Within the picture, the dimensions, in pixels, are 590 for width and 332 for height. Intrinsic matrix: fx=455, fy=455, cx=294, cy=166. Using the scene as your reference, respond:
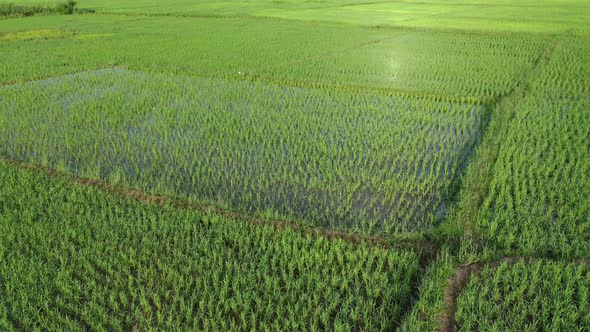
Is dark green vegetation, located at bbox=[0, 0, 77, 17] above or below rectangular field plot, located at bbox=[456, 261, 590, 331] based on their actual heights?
above

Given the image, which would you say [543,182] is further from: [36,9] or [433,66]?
[36,9]

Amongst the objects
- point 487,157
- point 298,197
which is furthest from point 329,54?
point 298,197

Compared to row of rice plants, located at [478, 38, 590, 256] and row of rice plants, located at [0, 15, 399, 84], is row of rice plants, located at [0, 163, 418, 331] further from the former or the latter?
row of rice plants, located at [0, 15, 399, 84]

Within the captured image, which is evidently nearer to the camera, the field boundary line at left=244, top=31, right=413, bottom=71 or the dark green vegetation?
the field boundary line at left=244, top=31, right=413, bottom=71

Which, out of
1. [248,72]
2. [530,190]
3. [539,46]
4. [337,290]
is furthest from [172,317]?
[539,46]

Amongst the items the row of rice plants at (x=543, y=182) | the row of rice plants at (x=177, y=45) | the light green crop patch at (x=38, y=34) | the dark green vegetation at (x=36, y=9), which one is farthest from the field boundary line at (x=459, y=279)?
the dark green vegetation at (x=36, y=9)

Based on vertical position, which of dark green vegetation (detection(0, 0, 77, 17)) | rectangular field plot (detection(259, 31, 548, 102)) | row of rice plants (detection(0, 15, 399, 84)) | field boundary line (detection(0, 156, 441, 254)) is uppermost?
dark green vegetation (detection(0, 0, 77, 17))

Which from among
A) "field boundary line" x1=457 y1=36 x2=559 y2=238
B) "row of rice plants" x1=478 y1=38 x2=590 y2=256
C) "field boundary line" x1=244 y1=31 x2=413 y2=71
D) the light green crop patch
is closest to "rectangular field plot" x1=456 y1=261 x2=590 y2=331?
"row of rice plants" x1=478 y1=38 x2=590 y2=256
